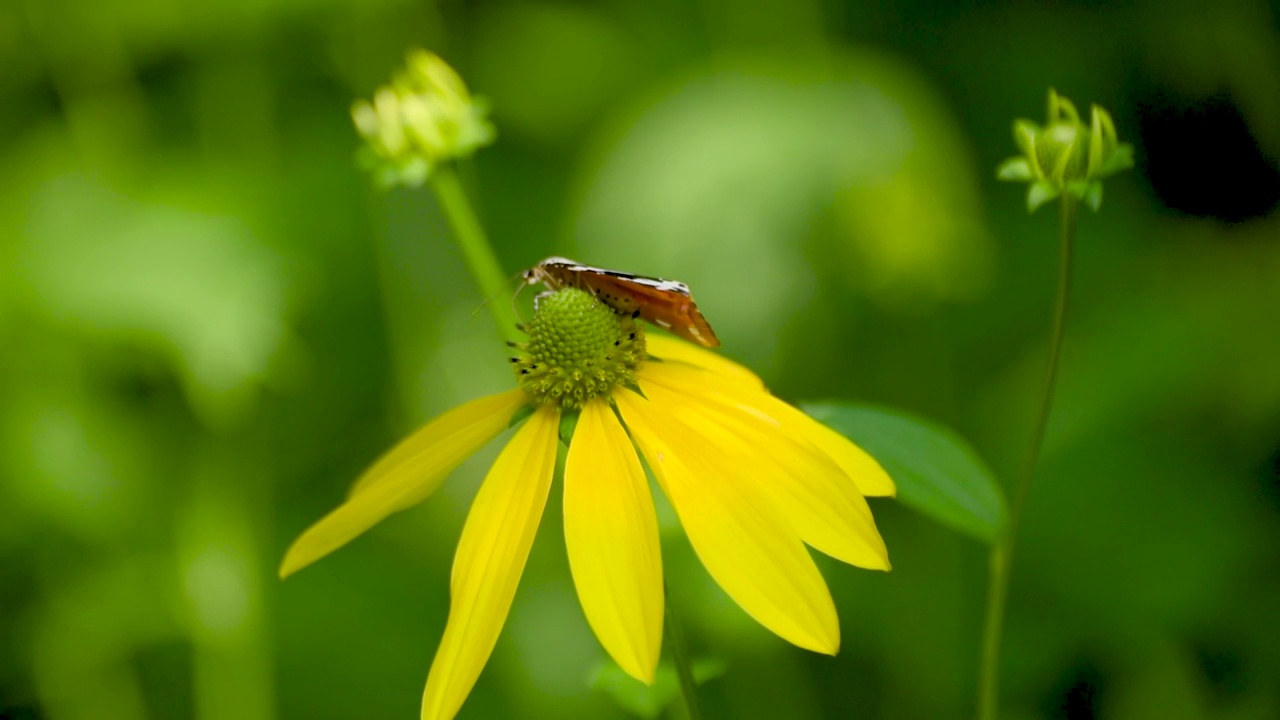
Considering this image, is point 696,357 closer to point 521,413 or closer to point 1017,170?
point 521,413

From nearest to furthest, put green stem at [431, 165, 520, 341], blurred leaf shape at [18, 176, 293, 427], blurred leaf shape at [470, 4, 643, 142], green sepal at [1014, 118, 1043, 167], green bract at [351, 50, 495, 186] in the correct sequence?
1. green sepal at [1014, 118, 1043, 167]
2. green stem at [431, 165, 520, 341]
3. green bract at [351, 50, 495, 186]
4. blurred leaf shape at [18, 176, 293, 427]
5. blurred leaf shape at [470, 4, 643, 142]

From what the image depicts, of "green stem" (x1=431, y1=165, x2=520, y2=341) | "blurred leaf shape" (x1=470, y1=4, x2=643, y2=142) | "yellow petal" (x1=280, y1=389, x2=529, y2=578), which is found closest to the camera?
"yellow petal" (x1=280, y1=389, x2=529, y2=578)

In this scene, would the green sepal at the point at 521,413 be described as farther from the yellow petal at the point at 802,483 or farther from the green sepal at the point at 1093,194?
the green sepal at the point at 1093,194

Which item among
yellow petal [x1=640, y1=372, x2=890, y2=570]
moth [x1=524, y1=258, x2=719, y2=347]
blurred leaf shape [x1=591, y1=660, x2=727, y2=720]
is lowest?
blurred leaf shape [x1=591, y1=660, x2=727, y2=720]

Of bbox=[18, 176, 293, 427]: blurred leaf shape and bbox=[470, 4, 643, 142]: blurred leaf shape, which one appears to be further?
bbox=[470, 4, 643, 142]: blurred leaf shape

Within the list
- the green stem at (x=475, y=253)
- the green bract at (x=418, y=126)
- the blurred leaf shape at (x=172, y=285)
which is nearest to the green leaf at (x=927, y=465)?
the green stem at (x=475, y=253)

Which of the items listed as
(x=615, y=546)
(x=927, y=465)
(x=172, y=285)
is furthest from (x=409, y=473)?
(x=172, y=285)

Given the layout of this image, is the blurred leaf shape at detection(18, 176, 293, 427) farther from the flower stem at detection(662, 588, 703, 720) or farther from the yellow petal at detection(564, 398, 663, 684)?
the flower stem at detection(662, 588, 703, 720)

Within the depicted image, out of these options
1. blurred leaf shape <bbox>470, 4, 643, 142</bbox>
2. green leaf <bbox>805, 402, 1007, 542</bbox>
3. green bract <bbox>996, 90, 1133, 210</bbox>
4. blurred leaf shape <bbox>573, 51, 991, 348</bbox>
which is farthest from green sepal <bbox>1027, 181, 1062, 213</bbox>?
blurred leaf shape <bbox>470, 4, 643, 142</bbox>
